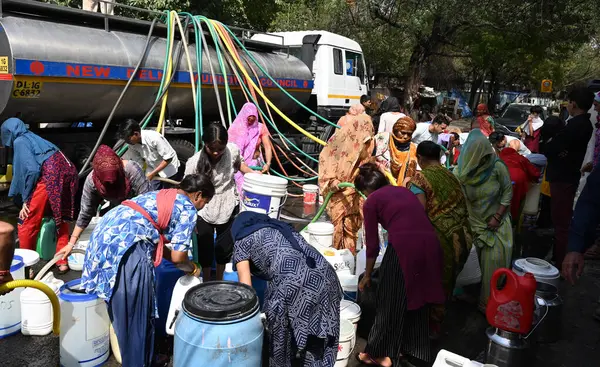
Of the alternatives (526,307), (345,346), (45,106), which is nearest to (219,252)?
(345,346)

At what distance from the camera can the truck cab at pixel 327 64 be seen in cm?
956

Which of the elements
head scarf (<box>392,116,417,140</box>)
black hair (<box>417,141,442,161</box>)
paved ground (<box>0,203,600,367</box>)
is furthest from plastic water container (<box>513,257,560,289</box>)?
head scarf (<box>392,116,417,140</box>)

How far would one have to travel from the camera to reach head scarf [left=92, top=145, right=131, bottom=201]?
10.8ft

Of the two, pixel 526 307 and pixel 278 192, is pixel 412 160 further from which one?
pixel 526 307

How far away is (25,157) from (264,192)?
6.48ft

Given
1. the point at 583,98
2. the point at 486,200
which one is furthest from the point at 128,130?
the point at 583,98

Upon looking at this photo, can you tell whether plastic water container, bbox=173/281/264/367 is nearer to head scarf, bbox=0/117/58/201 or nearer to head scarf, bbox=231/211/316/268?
head scarf, bbox=231/211/316/268

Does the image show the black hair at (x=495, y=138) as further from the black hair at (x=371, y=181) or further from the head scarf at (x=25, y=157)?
the head scarf at (x=25, y=157)

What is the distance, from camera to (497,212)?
3.87m

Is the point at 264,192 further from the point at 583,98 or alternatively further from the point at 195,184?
the point at 583,98

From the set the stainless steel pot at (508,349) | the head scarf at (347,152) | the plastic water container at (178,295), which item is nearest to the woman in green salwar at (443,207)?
the stainless steel pot at (508,349)

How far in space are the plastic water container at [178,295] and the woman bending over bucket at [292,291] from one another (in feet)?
1.51

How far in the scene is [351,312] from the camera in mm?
3119

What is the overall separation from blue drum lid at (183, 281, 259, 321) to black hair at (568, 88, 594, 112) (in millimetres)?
3893
